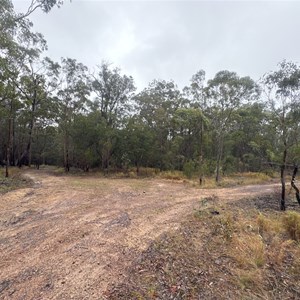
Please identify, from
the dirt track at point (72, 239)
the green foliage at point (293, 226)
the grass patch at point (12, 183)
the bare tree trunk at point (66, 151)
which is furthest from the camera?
the bare tree trunk at point (66, 151)

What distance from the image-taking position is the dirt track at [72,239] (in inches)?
118

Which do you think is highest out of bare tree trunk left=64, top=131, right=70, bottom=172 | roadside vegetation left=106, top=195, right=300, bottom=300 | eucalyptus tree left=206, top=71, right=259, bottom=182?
eucalyptus tree left=206, top=71, right=259, bottom=182

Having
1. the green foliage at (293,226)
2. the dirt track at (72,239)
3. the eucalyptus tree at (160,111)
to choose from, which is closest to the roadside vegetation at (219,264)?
the green foliage at (293,226)

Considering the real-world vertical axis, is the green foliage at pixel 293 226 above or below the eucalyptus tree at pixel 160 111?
below

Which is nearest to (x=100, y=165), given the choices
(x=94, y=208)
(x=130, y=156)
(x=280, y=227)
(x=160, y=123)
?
(x=130, y=156)

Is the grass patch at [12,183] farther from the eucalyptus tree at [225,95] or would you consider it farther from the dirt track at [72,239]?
the eucalyptus tree at [225,95]

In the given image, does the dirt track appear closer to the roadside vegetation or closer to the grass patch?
the roadside vegetation

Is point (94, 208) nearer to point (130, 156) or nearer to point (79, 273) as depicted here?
point (79, 273)

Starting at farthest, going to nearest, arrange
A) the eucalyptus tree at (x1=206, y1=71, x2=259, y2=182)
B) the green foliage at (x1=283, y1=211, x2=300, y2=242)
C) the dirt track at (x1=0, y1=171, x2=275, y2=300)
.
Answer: the eucalyptus tree at (x1=206, y1=71, x2=259, y2=182) → the green foliage at (x1=283, y1=211, x2=300, y2=242) → the dirt track at (x1=0, y1=171, x2=275, y2=300)

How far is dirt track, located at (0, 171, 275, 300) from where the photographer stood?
2996 mm

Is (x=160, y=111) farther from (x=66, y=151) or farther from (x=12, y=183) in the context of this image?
(x=12, y=183)

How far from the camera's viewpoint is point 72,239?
4.43 m

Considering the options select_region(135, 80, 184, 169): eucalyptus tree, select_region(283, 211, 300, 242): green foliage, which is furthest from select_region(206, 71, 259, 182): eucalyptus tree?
select_region(283, 211, 300, 242): green foliage

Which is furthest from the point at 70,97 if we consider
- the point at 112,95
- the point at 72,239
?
the point at 72,239
